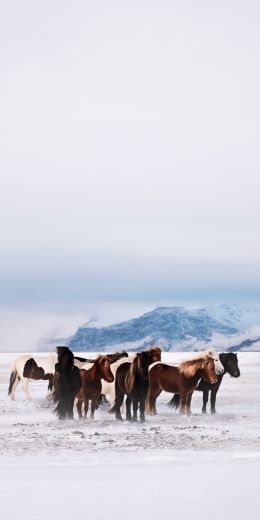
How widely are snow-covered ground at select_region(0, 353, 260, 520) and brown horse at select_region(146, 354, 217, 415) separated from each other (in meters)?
0.50

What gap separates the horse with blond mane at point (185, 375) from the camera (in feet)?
52.3

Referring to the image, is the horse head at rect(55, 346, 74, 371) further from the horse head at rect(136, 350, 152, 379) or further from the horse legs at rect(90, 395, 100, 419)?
the horse head at rect(136, 350, 152, 379)

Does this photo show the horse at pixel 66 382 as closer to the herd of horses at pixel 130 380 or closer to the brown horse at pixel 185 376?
the herd of horses at pixel 130 380

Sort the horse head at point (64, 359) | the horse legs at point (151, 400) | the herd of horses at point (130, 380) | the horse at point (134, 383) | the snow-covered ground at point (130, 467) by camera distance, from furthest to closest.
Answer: the horse legs at point (151, 400) < the horse head at point (64, 359) < the herd of horses at point (130, 380) < the horse at point (134, 383) < the snow-covered ground at point (130, 467)

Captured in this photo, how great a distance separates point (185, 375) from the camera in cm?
1593

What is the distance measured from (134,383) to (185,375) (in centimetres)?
144

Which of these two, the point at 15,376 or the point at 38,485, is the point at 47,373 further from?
the point at 38,485

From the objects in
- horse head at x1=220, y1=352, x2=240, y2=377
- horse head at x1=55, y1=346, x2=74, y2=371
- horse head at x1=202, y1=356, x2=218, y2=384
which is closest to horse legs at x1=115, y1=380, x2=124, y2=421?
horse head at x1=55, y1=346, x2=74, y2=371

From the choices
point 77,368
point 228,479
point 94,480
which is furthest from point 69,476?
point 77,368

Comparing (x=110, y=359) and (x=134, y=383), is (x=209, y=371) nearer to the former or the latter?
(x=134, y=383)

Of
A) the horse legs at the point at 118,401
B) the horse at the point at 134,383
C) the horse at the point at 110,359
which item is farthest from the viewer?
the horse at the point at 110,359

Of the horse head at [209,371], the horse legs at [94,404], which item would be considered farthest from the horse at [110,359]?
the horse head at [209,371]

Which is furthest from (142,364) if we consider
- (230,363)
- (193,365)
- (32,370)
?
(32,370)

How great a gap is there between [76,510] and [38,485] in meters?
1.34
